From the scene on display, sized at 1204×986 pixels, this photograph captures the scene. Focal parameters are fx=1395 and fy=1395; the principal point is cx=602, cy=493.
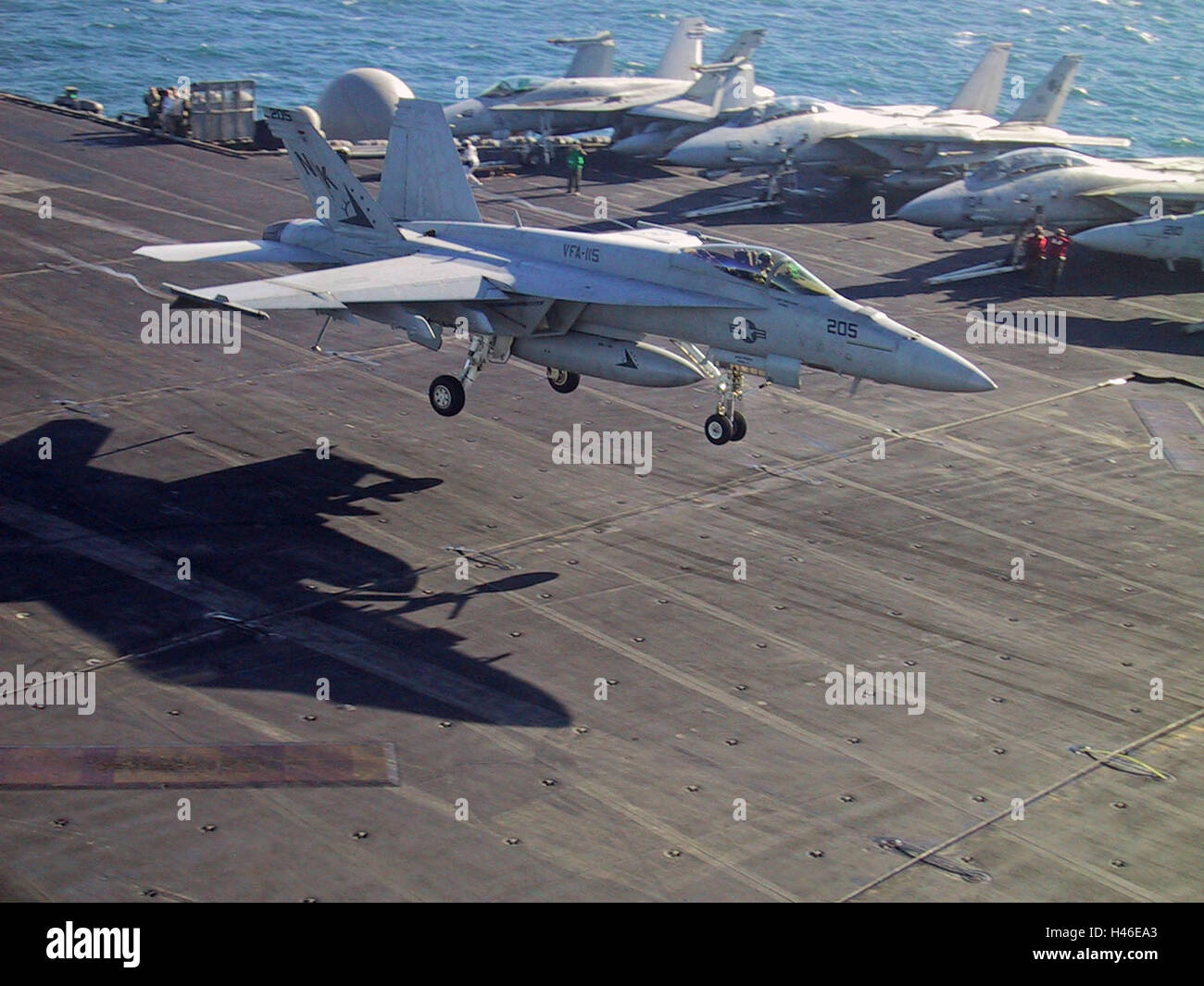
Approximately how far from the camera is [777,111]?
55.5 meters

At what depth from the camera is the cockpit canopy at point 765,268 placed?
25.2 metres

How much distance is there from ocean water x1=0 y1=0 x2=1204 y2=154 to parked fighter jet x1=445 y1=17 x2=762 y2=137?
4051 cm

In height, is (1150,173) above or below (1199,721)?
above

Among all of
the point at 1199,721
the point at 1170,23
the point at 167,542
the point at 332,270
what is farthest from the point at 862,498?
the point at 1170,23

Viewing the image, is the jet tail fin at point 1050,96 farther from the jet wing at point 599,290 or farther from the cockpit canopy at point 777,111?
the jet wing at point 599,290

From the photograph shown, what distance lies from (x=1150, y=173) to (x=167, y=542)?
38.3 meters

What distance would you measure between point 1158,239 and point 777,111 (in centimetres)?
1719

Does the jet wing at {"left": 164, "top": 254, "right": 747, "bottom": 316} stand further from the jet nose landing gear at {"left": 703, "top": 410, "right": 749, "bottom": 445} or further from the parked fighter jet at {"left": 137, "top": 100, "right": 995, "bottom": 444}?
the jet nose landing gear at {"left": 703, "top": 410, "right": 749, "bottom": 445}

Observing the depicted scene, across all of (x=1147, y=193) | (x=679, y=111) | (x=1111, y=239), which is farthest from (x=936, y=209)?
(x=679, y=111)

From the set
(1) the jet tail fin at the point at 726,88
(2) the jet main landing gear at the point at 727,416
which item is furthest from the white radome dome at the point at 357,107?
Answer: (2) the jet main landing gear at the point at 727,416

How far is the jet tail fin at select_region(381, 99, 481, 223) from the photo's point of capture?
30.6 meters

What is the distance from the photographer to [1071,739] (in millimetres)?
19344

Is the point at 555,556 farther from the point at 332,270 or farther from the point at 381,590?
the point at 332,270

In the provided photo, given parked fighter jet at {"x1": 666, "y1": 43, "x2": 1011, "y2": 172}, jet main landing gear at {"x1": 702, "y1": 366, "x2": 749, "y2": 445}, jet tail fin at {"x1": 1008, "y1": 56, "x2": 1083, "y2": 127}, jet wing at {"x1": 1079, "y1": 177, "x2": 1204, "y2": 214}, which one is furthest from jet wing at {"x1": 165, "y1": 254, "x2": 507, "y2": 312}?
jet tail fin at {"x1": 1008, "y1": 56, "x2": 1083, "y2": 127}
